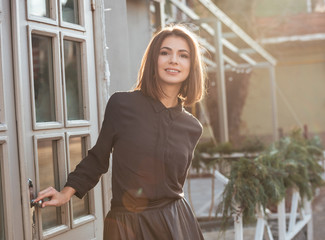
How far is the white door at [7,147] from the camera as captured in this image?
78.7 inches

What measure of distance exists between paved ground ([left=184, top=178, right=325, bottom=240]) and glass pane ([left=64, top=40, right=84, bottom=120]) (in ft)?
7.87

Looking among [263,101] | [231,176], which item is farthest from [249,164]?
[263,101]

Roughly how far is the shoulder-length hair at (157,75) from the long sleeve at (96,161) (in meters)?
0.15

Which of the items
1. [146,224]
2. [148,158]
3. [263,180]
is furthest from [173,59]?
[263,180]

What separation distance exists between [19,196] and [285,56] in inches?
492

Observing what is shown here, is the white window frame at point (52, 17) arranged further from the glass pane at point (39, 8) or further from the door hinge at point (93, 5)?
the door hinge at point (93, 5)

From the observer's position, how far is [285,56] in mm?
13961

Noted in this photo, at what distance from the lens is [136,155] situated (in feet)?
6.73

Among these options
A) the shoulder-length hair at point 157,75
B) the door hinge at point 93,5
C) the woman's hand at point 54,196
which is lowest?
the woman's hand at point 54,196

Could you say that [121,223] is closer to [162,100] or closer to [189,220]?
[189,220]

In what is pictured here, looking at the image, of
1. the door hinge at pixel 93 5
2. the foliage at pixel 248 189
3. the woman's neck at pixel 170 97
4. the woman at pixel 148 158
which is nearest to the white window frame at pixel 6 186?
the woman at pixel 148 158

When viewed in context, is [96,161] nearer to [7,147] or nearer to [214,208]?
[7,147]

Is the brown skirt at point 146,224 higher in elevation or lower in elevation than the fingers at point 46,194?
lower

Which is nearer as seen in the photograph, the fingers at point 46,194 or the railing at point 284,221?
the fingers at point 46,194
